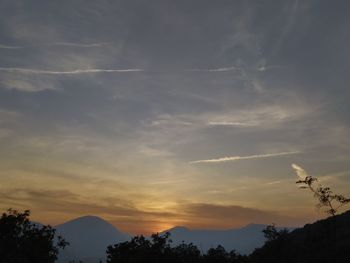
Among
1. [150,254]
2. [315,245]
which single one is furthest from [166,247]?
[315,245]

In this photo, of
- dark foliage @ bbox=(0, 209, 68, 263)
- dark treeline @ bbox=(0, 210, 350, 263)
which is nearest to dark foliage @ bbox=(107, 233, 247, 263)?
dark treeline @ bbox=(0, 210, 350, 263)

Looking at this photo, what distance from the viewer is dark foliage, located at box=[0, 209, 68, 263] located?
87250mm

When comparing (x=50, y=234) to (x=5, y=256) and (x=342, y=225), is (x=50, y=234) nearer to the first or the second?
(x=5, y=256)

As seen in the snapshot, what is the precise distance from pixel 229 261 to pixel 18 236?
2139 inches

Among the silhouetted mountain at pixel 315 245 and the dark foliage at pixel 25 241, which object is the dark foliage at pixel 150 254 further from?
the dark foliage at pixel 25 241

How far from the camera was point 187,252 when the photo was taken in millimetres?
135250

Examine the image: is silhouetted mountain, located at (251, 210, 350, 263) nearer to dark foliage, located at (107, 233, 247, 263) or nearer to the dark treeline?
the dark treeline

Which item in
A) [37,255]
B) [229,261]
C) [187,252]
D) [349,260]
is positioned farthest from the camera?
[187,252]

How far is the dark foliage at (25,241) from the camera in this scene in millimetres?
87250

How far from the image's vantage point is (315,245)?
328ft

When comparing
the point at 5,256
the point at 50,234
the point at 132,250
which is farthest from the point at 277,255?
the point at 5,256

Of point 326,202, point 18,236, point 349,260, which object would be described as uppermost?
point 326,202

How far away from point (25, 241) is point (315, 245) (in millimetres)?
63228

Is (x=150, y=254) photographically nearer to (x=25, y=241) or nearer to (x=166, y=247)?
(x=166, y=247)
